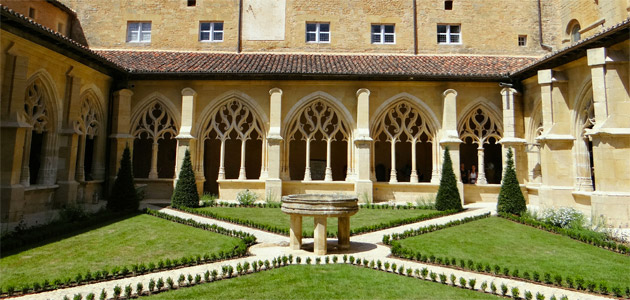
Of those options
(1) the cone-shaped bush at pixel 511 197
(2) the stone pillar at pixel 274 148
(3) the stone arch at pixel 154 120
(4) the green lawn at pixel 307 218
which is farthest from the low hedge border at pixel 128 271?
(3) the stone arch at pixel 154 120

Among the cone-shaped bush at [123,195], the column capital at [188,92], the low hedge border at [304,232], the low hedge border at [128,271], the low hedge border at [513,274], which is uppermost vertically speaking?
the column capital at [188,92]

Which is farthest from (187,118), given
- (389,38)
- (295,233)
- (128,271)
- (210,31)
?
(389,38)

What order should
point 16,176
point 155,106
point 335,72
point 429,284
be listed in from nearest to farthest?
point 429,284
point 16,176
point 335,72
point 155,106

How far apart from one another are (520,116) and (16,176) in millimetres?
18630

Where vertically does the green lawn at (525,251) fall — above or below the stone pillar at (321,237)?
below

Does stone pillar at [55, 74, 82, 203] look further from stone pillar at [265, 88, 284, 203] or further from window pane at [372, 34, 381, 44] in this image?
window pane at [372, 34, 381, 44]

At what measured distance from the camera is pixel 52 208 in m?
12.1

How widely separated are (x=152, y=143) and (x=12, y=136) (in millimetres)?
10174

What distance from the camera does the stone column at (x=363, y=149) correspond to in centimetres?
1546

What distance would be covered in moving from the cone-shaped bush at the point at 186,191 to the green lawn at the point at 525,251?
8251mm

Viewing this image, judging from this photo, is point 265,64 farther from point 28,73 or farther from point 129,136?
point 28,73

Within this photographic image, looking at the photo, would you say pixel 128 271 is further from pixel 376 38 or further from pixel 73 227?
pixel 376 38

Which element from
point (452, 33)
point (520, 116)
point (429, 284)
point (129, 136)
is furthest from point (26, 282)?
point (452, 33)

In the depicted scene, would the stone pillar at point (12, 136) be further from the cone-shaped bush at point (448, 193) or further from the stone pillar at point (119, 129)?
the cone-shaped bush at point (448, 193)
